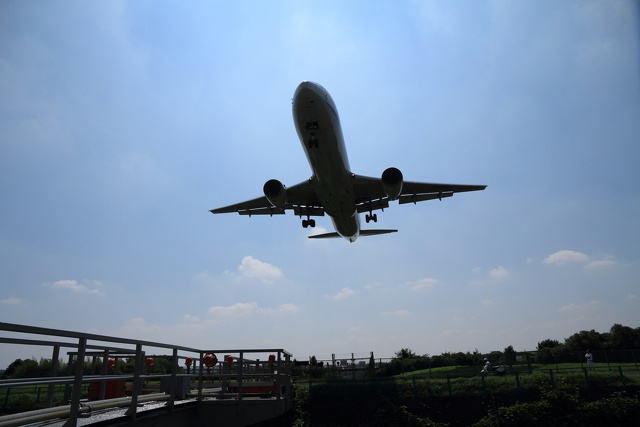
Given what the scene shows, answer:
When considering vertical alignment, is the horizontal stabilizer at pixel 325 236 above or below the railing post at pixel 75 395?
above

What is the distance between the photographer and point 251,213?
2428 centimetres

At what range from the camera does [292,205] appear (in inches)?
907

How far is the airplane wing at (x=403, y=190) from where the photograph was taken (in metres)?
20.6

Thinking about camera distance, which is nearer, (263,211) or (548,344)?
(263,211)

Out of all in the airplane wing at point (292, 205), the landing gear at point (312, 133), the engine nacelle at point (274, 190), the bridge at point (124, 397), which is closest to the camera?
the bridge at point (124, 397)

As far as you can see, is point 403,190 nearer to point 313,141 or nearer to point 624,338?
point 313,141

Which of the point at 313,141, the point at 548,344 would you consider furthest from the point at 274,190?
the point at 548,344

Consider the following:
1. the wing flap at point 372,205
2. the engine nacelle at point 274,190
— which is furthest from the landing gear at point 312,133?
the wing flap at point 372,205

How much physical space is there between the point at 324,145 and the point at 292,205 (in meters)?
6.95

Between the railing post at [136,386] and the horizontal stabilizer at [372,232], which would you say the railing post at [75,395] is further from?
the horizontal stabilizer at [372,232]

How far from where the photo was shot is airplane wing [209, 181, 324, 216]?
21578mm

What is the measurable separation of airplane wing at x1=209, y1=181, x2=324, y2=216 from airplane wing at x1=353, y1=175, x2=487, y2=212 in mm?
2466

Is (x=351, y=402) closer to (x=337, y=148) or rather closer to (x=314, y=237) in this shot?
(x=314, y=237)

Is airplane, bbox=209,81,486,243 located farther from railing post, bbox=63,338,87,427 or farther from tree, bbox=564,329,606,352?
tree, bbox=564,329,606,352
